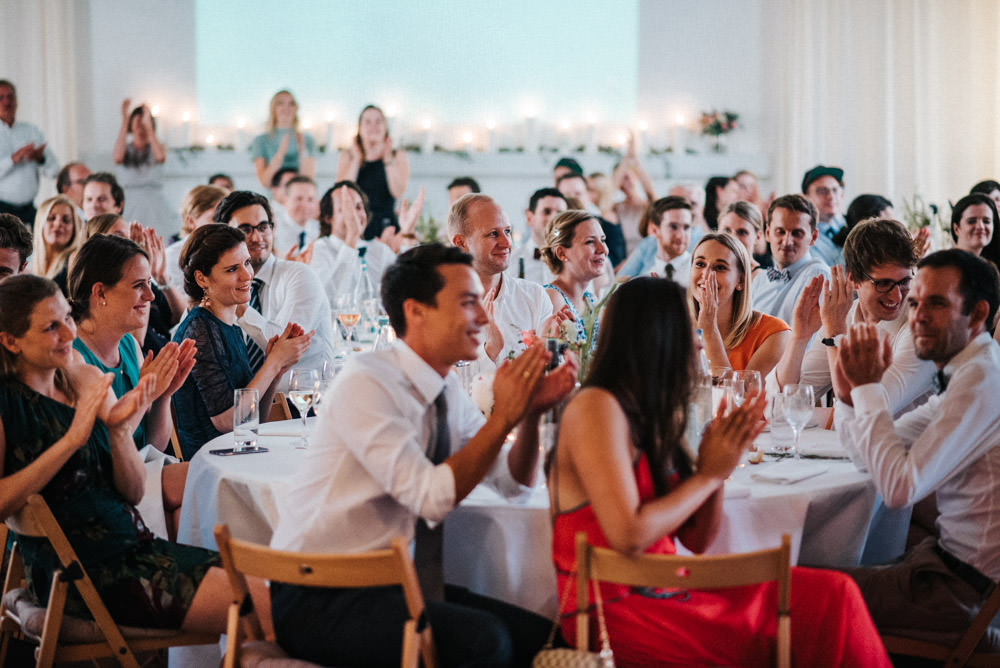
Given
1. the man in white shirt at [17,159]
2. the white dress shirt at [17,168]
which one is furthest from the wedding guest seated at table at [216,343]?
the white dress shirt at [17,168]

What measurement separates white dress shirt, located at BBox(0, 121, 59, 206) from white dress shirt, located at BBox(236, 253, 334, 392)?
4.59 meters

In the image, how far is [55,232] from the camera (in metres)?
Answer: 5.36

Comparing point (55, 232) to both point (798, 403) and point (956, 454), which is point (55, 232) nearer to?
point (798, 403)

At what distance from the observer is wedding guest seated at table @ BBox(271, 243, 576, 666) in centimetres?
200

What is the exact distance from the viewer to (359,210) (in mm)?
6469

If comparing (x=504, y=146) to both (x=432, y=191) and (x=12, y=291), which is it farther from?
(x=12, y=291)

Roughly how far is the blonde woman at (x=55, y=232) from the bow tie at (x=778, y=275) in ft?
11.5

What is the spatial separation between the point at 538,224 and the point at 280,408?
10.9 feet

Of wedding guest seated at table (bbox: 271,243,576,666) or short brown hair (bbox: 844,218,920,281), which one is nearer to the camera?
wedding guest seated at table (bbox: 271,243,576,666)

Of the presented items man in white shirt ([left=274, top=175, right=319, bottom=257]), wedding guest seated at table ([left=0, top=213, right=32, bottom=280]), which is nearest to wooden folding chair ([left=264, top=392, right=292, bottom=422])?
wedding guest seated at table ([left=0, top=213, right=32, bottom=280])

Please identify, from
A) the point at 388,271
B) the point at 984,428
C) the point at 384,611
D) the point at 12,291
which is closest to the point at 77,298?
the point at 12,291

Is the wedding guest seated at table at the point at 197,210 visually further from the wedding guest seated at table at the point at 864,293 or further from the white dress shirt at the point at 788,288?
the wedding guest seated at table at the point at 864,293

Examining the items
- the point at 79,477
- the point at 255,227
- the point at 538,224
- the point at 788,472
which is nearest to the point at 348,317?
the point at 255,227

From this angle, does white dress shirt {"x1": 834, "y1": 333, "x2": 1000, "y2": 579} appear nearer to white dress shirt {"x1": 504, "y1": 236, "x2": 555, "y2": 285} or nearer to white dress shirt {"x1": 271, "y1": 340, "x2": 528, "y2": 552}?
white dress shirt {"x1": 271, "y1": 340, "x2": 528, "y2": 552}
